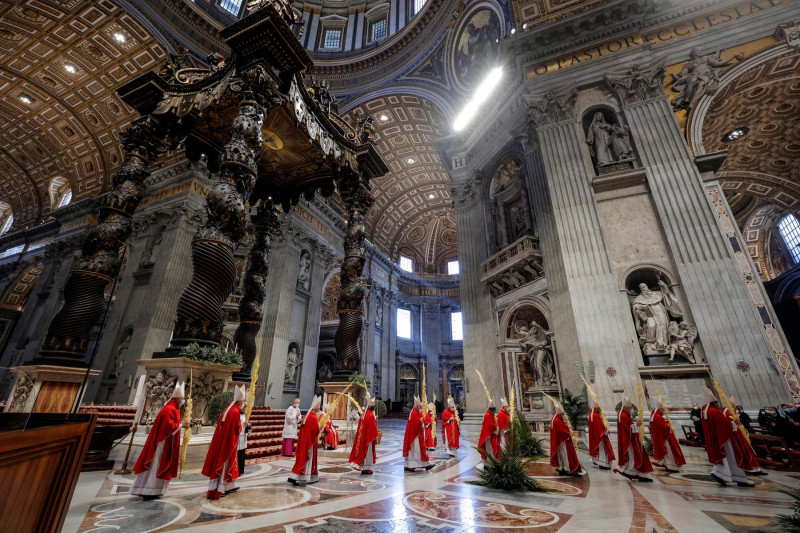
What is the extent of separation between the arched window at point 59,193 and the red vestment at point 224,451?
24439 mm

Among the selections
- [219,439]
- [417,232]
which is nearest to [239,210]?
[219,439]

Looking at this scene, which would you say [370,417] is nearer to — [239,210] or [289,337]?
[239,210]

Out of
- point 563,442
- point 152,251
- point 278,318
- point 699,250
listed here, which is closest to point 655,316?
point 699,250

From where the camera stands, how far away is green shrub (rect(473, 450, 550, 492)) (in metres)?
3.84

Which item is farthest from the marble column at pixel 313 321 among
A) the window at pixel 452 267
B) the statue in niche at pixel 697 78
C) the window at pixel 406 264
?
the statue in niche at pixel 697 78

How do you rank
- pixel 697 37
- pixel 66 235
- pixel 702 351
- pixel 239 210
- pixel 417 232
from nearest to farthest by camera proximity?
pixel 239 210 → pixel 702 351 → pixel 697 37 → pixel 66 235 → pixel 417 232

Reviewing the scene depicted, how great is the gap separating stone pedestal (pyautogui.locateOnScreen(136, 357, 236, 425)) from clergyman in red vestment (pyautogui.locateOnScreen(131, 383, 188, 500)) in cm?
79

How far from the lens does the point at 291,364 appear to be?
15047 mm

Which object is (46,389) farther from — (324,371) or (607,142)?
(324,371)

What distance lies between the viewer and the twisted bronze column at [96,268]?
499cm

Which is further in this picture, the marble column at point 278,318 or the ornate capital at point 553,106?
the marble column at point 278,318

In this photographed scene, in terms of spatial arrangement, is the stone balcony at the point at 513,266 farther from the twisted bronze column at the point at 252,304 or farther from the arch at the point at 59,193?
the arch at the point at 59,193

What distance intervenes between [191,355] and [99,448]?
2008 millimetres

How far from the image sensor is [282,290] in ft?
49.9
